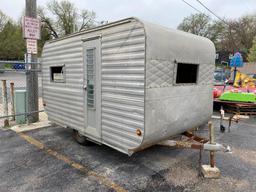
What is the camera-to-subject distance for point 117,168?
3764 mm

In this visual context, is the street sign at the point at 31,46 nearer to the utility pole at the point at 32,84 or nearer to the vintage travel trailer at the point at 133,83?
the utility pole at the point at 32,84

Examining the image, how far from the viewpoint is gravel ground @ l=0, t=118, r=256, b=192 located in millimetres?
3211

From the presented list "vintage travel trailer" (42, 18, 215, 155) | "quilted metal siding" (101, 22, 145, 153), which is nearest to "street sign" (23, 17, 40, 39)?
"vintage travel trailer" (42, 18, 215, 155)

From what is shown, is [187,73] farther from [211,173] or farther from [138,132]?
[211,173]

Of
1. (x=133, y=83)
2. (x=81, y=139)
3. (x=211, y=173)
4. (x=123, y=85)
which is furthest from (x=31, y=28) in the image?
(x=211, y=173)

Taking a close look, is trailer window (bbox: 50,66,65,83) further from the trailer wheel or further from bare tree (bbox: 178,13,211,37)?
bare tree (bbox: 178,13,211,37)

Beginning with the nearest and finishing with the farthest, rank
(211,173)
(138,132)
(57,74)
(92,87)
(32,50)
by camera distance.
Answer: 1. (138,132)
2. (211,173)
3. (92,87)
4. (57,74)
5. (32,50)

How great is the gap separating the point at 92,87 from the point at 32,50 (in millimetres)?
3573

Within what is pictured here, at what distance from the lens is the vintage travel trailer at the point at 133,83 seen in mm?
3168

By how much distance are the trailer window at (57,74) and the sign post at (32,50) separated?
4.87ft

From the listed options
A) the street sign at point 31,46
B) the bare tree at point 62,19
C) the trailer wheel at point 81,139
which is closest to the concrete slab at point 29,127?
the trailer wheel at point 81,139

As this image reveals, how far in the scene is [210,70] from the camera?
454 cm

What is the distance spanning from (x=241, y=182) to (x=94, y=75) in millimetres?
3143

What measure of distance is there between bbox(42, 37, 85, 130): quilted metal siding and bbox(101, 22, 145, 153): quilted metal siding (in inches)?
33.4
